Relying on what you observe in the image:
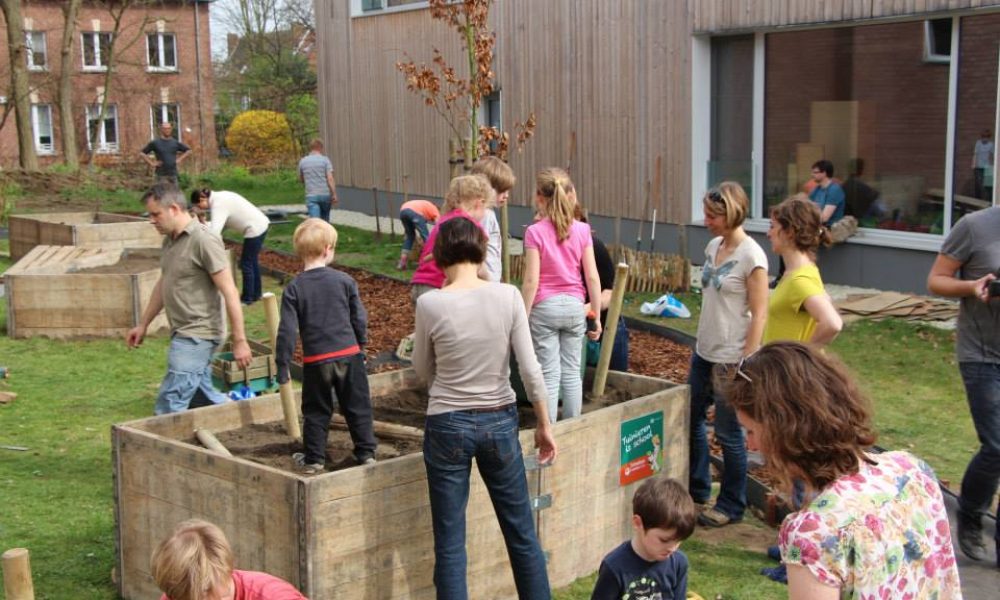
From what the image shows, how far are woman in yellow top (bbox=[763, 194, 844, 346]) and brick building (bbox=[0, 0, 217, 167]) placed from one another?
40130mm

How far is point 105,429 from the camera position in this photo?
8.39 m

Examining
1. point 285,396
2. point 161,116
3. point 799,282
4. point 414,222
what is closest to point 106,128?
point 161,116

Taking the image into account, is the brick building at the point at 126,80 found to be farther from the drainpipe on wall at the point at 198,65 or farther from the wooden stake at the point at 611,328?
the wooden stake at the point at 611,328

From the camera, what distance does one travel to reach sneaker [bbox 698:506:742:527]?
6246 mm

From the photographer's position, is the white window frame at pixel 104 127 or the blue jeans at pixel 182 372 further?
the white window frame at pixel 104 127

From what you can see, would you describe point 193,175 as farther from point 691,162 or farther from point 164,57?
point 691,162

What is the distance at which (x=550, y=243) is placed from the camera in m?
6.29

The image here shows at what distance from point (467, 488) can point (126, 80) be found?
45.0 meters

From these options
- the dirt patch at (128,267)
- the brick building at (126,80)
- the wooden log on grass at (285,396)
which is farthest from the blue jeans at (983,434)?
the brick building at (126,80)

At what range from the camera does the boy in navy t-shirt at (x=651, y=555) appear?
4188mm

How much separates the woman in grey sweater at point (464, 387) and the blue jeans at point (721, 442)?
66.4 inches

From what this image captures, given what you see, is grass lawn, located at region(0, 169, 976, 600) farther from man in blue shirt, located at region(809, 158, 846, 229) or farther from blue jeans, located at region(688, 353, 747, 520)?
man in blue shirt, located at region(809, 158, 846, 229)

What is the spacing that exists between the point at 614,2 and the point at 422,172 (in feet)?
21.8

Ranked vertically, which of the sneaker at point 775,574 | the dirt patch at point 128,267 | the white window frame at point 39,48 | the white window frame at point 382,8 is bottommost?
the sneaker at point 775,574
